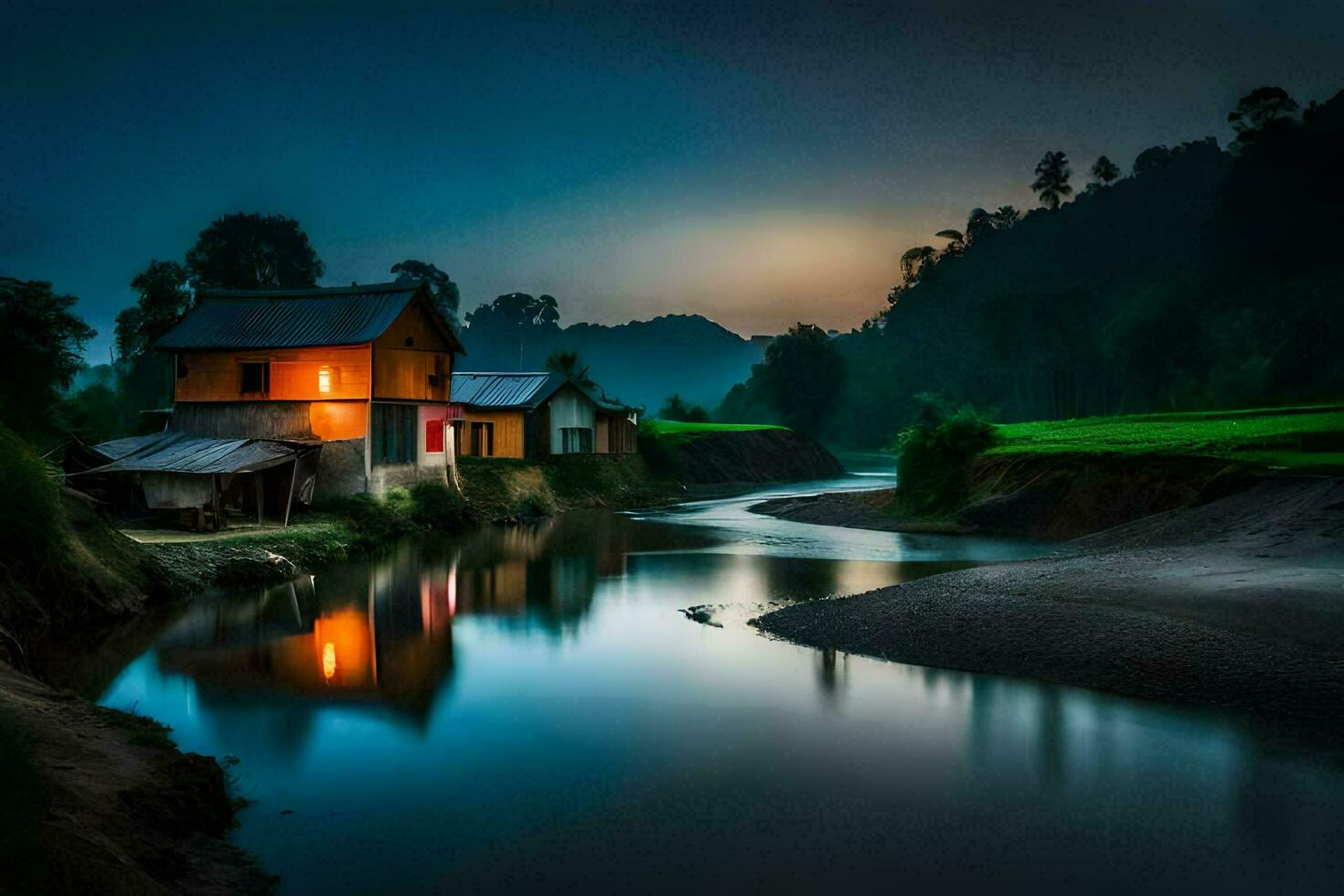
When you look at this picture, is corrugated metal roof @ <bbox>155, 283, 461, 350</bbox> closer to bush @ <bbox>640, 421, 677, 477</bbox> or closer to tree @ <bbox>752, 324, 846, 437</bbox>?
bush @ <bbox>640, 421, 677, 477</bbox>

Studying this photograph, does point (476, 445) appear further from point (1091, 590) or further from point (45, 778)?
point (45, 778)

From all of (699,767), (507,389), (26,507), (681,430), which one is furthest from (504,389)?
(699,767)

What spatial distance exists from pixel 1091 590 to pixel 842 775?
30.1 ft

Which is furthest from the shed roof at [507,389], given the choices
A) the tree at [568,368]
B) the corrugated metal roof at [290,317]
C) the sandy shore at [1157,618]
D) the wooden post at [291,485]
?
the sandy shore at [1157,618]

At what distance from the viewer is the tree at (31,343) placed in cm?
2888

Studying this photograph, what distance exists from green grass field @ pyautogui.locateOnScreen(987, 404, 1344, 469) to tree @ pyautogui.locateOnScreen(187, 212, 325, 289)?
5351 centimetres

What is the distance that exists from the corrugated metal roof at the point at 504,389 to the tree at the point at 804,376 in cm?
5575

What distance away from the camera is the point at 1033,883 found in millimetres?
8977

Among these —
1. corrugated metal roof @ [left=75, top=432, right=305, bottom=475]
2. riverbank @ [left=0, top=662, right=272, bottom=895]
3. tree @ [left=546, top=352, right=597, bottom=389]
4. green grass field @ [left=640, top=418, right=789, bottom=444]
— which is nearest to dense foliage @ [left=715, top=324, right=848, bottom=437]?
green grass field @ [left=640, top=418, right=789, bottom=444]

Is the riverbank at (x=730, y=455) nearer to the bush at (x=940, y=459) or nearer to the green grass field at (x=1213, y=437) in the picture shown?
the bush at (x=940, y=459)

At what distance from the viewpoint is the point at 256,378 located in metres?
39.2

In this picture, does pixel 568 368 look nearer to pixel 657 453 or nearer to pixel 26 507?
pixel 657 453

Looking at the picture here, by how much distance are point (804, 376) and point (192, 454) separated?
8379cm

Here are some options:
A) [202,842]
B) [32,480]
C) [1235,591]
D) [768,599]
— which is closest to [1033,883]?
[202,842]
